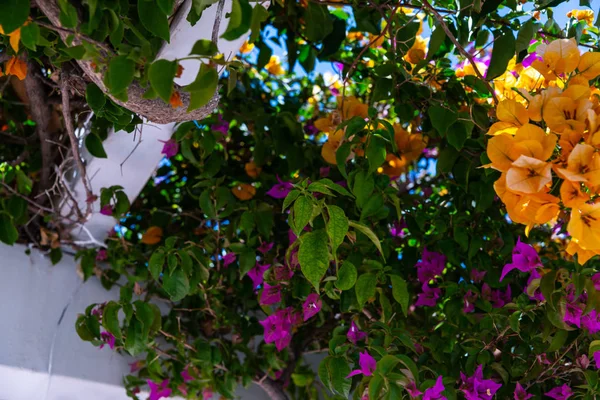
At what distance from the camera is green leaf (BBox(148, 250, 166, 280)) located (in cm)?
117

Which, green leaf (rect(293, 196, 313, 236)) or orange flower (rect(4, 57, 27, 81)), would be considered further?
orange flower (rect(4, 57, 27, 81))

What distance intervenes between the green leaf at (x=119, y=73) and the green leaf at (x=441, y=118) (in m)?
0.51

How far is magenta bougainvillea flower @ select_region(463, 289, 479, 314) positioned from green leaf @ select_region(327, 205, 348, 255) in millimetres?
466

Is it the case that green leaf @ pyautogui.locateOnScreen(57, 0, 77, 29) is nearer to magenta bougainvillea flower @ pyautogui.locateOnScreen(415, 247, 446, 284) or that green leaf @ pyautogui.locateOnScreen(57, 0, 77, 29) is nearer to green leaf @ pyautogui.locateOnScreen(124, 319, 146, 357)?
green leaf @ pyautogui.locateOnScreen(124, 319, 146, 357)

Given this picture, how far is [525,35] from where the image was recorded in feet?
3.48

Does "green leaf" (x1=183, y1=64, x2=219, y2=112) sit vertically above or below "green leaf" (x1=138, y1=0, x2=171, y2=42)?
below

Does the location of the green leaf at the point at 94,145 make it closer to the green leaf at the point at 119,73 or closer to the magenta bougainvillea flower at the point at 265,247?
the magenta bougainvillea flower at the point at 265,247

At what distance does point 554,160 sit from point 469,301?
1.86ft

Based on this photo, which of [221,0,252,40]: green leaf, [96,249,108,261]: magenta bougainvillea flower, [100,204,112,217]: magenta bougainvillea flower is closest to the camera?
[221,0,252,40]: green leaf

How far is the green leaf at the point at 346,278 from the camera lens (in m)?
0.99

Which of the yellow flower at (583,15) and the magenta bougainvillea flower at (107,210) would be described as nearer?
the yellow flower at (583,15)

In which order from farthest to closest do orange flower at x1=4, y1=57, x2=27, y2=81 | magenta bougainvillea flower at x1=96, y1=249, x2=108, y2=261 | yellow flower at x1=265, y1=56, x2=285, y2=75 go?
yellow flower at x1=265, y1=56, x2=285, y2=75
magenta bougainvillea flower at x1=96, y1=249, x2=108, y2=261
orange flower at x1=4, y1=57, x2=27, y2=81

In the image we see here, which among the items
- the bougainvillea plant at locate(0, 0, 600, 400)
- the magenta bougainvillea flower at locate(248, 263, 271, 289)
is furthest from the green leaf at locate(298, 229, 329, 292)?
the magenta bougainvillea flower at locate(248, 263, 271, 289)

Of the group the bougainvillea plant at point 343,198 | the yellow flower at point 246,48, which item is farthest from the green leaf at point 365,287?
the yellow flower at point 246,48
